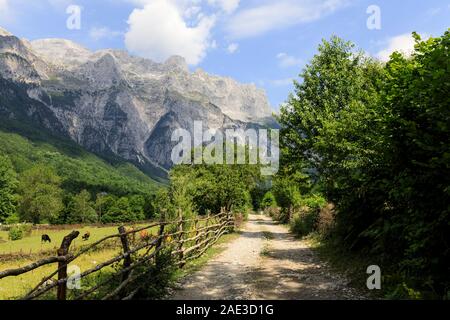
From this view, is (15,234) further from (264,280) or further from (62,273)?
(62,273)

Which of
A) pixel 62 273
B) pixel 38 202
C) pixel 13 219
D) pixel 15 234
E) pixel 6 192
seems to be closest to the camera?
pixel 62 273

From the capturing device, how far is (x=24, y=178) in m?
121

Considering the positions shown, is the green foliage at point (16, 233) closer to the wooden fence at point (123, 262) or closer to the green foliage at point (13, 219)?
the green foliage at point (13, 219)

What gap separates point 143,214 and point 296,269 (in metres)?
127

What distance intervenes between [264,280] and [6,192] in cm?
11203

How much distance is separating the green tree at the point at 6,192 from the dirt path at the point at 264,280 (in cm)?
10066

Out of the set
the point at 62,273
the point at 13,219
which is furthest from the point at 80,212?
the point at 62,273

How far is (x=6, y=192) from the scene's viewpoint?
10631 centimetres

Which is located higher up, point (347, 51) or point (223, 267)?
point (347, 51)

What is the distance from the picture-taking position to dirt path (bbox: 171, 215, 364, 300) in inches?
437

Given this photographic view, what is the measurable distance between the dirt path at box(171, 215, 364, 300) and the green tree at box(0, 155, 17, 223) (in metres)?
101

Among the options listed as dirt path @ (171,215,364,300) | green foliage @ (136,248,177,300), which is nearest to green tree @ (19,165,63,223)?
dirt path @ (171,215,364,300)
